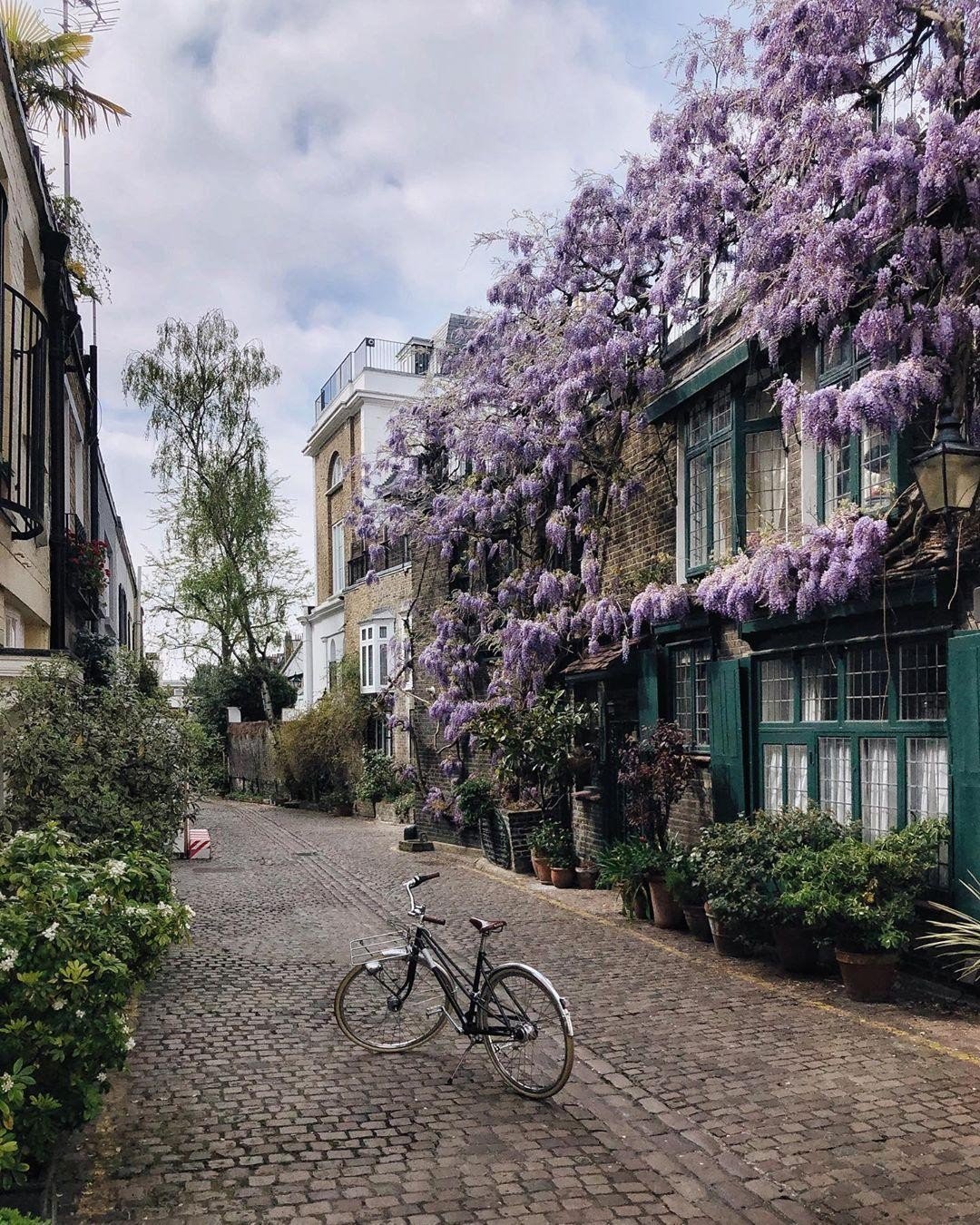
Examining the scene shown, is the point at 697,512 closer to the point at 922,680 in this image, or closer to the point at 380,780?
the point at 922,680

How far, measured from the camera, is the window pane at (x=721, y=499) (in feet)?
36.1

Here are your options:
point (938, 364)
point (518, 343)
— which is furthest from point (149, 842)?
point (518, 343)

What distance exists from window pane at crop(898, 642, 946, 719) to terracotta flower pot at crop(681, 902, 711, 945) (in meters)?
2.76

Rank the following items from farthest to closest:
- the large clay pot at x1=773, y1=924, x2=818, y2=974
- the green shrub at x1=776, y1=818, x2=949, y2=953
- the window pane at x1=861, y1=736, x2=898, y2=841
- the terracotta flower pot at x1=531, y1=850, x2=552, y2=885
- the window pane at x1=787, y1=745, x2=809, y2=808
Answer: the terracotta flower pot at x1=531, y1=850, x2=552, y2=885, the window pane at x1=787, y1=745, x2=809, y2=808, the window pane at x1=861, y1=736, x2=898, y2=841, the large clay pot at x1=773, y1=924, x2=818, y2=974, the green shrub at x1=776, y1=818, x2=949, y2=953

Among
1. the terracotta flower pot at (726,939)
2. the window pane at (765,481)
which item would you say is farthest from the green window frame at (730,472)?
the terracotta flower pot at (726,939)

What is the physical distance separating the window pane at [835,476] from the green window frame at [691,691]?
98.2 inches

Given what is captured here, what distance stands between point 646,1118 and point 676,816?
6.54m

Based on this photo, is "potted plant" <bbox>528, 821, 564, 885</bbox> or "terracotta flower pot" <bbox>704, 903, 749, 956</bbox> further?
"potted plant" <bbox>528, 821, 564, 885</bbox>

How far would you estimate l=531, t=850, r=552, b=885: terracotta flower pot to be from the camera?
13852mm

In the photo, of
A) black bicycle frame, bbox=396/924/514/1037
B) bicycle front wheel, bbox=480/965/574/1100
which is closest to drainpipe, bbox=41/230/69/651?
black bicycle frame, bbox=396/924/514/1037

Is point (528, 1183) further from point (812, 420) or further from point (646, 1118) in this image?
point (812, 420)

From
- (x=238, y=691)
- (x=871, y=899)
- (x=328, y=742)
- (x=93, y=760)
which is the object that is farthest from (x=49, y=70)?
(x=238, y=691)

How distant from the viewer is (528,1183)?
4.75 metres

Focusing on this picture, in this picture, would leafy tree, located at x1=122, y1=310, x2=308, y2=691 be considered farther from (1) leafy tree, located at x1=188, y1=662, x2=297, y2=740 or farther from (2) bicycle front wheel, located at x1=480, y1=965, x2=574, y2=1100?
(2) bicycle front wheel, located at x1=480, y1=965, x2=574, y2=1100
